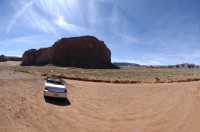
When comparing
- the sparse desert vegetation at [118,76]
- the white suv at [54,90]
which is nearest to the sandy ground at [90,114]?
the white suv at [54,90]

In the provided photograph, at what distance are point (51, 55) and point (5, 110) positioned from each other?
111 meters

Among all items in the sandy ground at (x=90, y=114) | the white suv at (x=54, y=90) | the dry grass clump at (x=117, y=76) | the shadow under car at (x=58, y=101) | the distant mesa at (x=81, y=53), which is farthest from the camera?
the distant mesa at (x=81, y=53)

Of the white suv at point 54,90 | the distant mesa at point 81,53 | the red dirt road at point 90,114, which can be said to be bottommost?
the red dirt road at point 90,114

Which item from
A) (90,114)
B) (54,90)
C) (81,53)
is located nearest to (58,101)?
(54,90)

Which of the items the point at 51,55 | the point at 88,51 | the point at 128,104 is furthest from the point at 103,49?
the point at 128,104

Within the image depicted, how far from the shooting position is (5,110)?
32.9 feet

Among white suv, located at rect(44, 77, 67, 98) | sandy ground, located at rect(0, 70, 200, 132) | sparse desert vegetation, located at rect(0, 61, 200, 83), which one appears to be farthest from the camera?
sparse desert vegetation, located at rect(0, 61, 200, 83)

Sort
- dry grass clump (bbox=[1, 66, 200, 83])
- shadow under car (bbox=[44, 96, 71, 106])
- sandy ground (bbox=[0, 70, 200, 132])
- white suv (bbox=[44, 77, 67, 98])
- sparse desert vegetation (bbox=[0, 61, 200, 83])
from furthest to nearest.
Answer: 1. sparse desert vegetation (bbox=[0, 61, 200, 83])
2. dry grass clump (bbox=[1, 66, 200, 83])
3. white suv (bbox=[44, 77, 67, 98])
4. shadow under car (bbox=[44, 96, 71, 106])
5. sandy ground (bbox=[0, 70, 200, 132])

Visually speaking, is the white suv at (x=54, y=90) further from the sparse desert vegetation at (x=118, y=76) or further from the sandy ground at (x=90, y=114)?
the sparse desert vegetation at (x=118, y=76)

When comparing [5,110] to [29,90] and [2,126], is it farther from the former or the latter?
[29,90]

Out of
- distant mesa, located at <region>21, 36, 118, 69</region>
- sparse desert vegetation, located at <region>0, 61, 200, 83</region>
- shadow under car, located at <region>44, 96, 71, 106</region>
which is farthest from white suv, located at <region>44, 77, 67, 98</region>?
distant mesa, located at <region>21, 36, 118, 69</region>

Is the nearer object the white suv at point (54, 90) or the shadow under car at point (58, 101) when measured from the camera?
the shadow under car at point (58, 101)

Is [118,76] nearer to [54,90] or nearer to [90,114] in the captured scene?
[54,90]

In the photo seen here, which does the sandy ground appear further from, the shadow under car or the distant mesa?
the distant mesa
